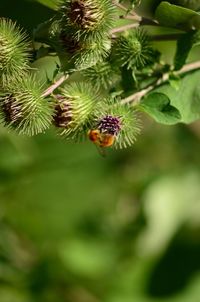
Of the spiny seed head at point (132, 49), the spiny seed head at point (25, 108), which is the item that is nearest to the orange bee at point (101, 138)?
the spiny seed head at point (25, 108)

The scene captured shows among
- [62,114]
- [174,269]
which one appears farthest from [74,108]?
[174,269]

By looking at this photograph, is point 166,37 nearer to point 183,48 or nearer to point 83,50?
point 183,48

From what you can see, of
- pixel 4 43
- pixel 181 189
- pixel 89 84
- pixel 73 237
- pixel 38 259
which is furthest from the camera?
pixel 181 189

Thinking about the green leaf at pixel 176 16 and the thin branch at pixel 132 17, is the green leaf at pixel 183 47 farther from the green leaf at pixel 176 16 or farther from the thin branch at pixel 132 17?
the thin branch at pixel 132 17

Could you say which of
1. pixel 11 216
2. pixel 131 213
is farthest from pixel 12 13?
pixel 131 213

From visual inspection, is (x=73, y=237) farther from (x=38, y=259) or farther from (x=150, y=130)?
(x=150, y=130)

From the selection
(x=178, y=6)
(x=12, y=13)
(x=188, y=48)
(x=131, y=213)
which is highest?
(x=178, y=6)
